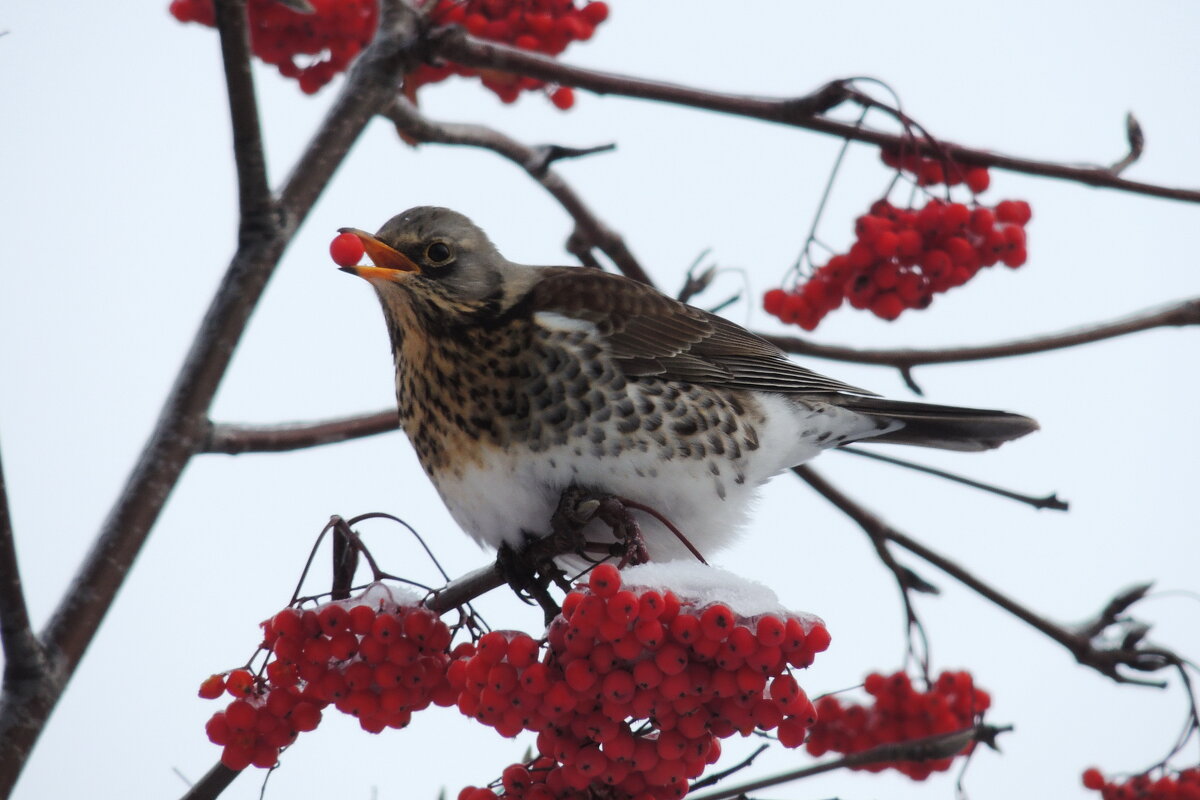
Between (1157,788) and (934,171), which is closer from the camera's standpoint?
(1157,788)

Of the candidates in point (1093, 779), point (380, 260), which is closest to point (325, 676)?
point (380, 260)

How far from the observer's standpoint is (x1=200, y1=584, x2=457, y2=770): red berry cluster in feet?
5.05

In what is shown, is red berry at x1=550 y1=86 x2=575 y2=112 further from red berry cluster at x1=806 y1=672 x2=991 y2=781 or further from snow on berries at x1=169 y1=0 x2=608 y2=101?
red berry cluster at x1=806 y1=672 x2=991 y2=781

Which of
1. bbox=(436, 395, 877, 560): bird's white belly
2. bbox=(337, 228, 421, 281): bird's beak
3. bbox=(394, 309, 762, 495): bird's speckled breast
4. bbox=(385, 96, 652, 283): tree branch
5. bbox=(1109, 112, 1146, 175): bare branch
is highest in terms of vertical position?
bbox=(385, 96, 652, 283): tree branch

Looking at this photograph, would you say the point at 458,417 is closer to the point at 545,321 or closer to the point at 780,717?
the point at 545,321

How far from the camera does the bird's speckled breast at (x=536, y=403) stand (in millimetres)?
2238

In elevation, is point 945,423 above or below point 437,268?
below

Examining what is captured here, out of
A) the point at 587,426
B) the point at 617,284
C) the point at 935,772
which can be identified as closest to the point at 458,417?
the point at 587,426

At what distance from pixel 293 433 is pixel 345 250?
59 cm

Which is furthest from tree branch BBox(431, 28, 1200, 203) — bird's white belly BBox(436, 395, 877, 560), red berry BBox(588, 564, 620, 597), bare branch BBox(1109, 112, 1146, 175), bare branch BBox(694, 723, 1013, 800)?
red berry BBox(588, 564, 620, 597)

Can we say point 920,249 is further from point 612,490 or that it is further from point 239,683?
point 239,683

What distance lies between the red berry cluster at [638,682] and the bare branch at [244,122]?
99cm

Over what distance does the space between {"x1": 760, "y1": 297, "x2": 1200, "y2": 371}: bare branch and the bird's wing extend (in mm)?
98

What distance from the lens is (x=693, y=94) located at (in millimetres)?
2426
